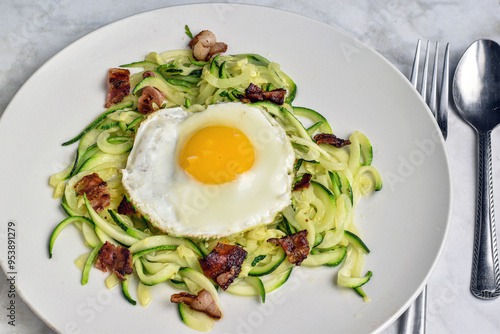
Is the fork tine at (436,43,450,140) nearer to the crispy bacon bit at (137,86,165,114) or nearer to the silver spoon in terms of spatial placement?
the silver spoon

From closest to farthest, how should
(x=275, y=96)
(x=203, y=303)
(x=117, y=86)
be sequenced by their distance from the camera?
(x=203, y=303) → (x=275, y=96) → (x=117, y=86)

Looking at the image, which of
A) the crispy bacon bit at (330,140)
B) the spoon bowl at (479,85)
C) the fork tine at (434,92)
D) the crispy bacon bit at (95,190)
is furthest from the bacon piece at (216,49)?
the spoon bowl at (479,85)

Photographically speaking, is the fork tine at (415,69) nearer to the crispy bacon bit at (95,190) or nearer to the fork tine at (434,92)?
the fork tine at (434,92)

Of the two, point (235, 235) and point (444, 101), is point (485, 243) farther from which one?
point (235, 235)

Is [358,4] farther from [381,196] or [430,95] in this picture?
[381,196]

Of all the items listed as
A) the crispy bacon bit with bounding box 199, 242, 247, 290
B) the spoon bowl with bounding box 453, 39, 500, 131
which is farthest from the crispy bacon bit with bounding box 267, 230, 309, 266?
the spoon bowl with bounding box 453, 39, 500, 131

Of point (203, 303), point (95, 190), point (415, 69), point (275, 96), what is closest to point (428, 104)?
point (415, 69)
